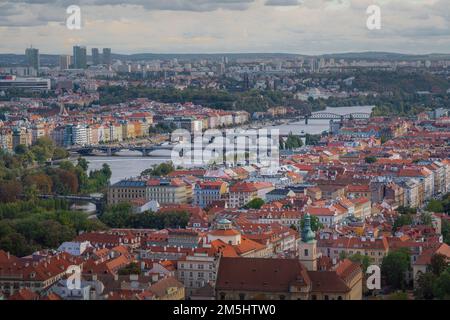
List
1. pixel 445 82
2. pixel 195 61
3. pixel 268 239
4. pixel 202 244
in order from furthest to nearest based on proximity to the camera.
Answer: pixel 195 61 < pixel 445 82 < pixel 268 239 < pixel 202 244

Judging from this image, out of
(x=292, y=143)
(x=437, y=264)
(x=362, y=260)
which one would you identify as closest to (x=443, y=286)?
(x=437, y=264)

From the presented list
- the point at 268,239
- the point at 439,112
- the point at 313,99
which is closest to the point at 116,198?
the point at 268,239

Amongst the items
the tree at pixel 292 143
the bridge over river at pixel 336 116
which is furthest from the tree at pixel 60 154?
the bridge over river at pixel 336 116

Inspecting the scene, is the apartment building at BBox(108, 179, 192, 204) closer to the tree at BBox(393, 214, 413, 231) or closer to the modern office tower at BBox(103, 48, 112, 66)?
the tree at BBox(393, 214, 413, 231)

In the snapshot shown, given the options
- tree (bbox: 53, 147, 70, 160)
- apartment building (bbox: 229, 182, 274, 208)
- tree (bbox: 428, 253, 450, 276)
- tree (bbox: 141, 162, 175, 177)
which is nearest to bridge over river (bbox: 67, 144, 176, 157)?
tree (bbox: 53, 147, 70, 160)

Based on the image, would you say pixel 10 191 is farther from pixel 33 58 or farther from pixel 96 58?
pixel 96 58
